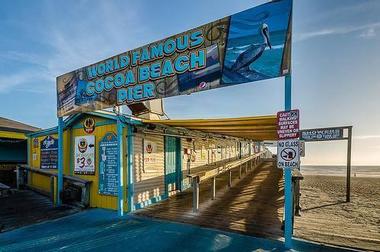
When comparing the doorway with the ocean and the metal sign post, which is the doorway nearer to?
the metal sign post

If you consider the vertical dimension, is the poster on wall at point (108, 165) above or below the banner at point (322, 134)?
below

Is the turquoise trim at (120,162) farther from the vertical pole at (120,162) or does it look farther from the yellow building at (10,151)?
the yellow building at (10,151)

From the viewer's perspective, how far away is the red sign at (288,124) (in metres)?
5.33

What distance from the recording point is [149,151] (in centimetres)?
962

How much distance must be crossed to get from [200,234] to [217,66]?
4095 mm

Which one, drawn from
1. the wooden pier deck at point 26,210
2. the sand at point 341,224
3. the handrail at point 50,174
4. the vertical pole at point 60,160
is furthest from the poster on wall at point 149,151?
the sand at point 341,224

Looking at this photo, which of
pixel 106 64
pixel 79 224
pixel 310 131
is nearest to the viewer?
pixel 79 224

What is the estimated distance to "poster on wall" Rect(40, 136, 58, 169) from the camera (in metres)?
11.3

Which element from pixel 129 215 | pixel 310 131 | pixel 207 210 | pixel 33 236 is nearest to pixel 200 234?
pixel 207 210

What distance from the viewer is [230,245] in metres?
5.30

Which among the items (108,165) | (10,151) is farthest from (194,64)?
(10,151)

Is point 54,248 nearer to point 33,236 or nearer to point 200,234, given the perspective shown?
point 33,236

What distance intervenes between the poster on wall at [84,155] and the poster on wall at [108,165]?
460 mm

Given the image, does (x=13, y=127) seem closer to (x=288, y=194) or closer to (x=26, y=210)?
(x=26, y=210)
